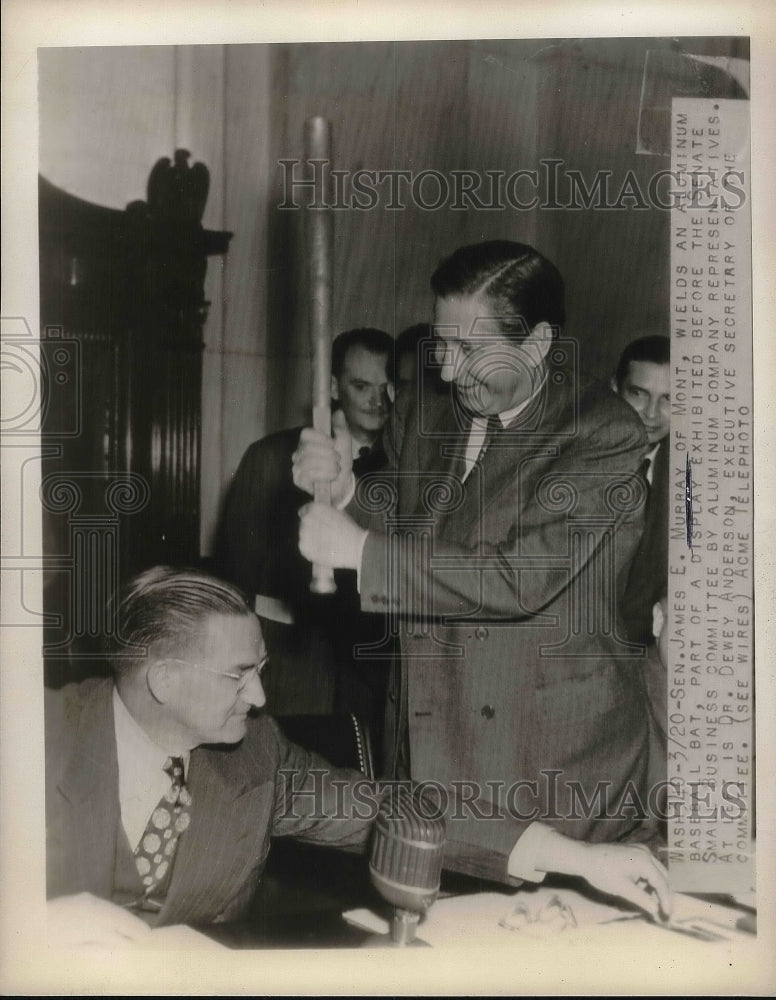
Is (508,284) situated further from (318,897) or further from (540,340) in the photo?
(318,897)

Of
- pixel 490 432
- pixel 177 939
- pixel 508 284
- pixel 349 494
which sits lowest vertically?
pixel 177 939

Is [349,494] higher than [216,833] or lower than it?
higher

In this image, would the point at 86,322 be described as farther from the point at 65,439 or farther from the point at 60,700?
the point at 60,700

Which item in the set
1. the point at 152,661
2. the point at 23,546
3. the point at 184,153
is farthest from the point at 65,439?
the point at 184,153

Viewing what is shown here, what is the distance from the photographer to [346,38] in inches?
78.3

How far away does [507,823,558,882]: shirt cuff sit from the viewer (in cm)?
196

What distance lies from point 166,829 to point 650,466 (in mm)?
1451

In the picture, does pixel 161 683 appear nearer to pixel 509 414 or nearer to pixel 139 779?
pixel 139 779

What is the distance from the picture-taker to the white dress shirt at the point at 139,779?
1.93 meters

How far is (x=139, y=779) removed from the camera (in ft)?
6.34

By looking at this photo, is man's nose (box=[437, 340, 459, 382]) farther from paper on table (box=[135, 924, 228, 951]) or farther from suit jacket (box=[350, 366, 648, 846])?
paper on table (box=[135, 924, 228, 951])

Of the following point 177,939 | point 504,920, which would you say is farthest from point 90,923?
point 504,920

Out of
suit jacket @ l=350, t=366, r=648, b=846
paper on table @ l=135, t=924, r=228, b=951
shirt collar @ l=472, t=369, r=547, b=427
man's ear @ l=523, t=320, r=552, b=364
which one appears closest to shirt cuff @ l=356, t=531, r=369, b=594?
suit jacket @ l=350, t=366, r=648, b=846

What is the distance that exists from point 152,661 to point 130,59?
1464mm
